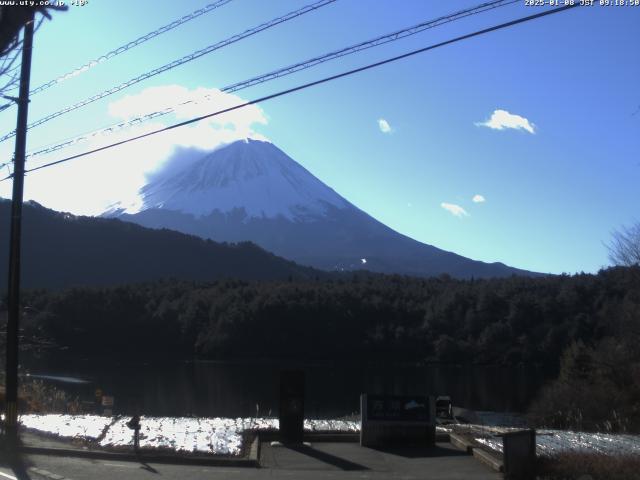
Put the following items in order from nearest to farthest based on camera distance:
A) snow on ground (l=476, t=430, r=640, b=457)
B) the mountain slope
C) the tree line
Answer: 1. snow on ground (l=476, t=430, r=640, b=457)
2. the tree line
3. the mountain slope

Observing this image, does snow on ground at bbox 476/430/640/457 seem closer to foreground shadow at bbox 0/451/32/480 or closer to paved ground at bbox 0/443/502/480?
paved ground at bbox 0/443/502/480

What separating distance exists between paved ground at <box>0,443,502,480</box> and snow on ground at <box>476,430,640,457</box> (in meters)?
0.87

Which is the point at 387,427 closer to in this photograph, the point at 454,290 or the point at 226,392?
the point at 226,392

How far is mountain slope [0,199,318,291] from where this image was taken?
367ft

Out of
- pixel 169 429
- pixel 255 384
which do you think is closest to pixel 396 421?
pixel 169 429

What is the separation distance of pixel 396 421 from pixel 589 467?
434 centimetres

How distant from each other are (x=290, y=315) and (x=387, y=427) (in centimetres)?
7183

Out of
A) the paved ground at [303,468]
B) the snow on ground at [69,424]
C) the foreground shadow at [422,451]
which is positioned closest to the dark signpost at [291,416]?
the paved ground at [303,468]

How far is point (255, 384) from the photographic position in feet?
196

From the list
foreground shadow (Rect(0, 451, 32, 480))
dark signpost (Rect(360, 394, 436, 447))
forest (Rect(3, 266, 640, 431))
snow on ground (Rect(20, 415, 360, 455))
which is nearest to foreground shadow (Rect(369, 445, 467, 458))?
dark signpost (Rect(360, 394, 436, 447))

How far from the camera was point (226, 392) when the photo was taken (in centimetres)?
5328

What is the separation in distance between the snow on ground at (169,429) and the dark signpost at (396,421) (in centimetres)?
133

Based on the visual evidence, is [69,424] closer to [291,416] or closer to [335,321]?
[291,416]

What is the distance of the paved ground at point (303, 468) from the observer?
11133mm
